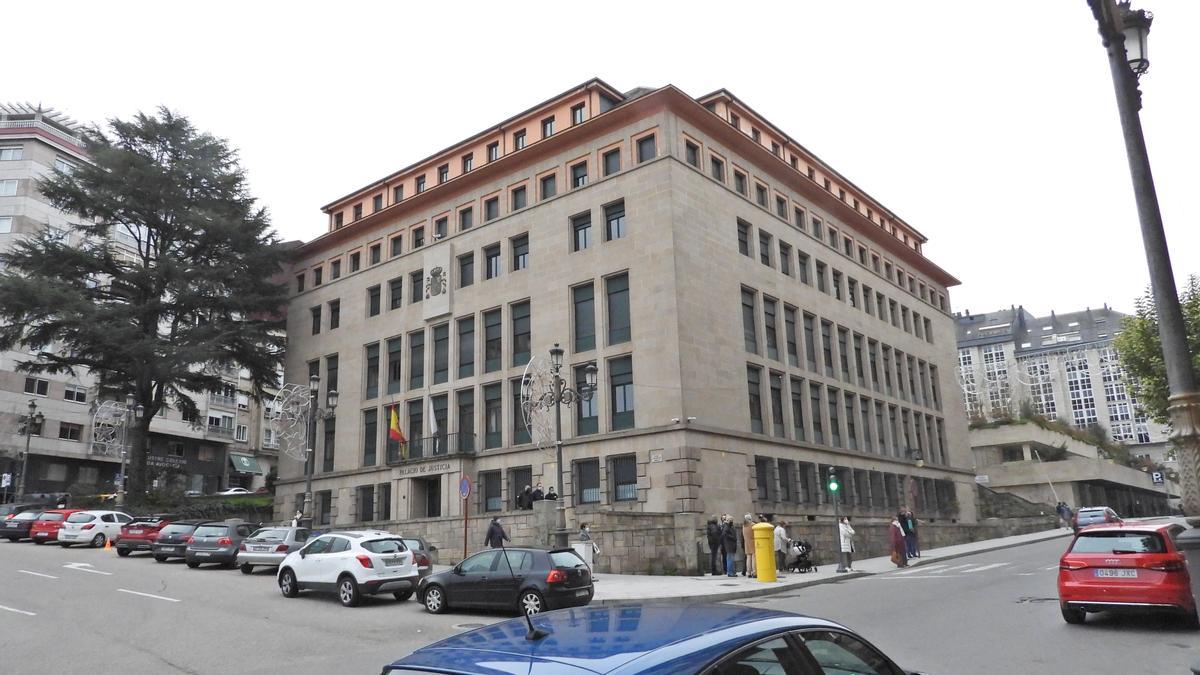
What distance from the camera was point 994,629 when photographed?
11680 mm

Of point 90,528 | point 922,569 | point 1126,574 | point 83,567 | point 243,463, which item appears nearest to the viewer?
point 1126,574

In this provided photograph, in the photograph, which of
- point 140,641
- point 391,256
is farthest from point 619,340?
point 140,641

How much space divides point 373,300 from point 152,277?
10.6 meters

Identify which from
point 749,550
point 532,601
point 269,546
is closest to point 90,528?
point 269,546

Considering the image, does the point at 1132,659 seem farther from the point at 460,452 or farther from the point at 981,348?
the point at 981,348

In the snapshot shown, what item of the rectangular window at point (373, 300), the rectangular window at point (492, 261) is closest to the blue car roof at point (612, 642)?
the rectangular window at point (492, 261)

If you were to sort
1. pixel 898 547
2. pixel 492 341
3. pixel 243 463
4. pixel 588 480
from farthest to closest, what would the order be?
pixel 243 463 → pixel 492 341 → pixel 588 480 → pixel 898 547

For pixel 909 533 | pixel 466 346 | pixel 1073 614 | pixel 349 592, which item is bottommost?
pixel 1073 614

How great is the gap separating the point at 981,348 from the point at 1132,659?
136 metres

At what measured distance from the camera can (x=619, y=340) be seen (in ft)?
106

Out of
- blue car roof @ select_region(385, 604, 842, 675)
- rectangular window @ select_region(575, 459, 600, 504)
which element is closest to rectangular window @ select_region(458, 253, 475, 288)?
rectangular window @ select_region(575, 459, 600, 504)

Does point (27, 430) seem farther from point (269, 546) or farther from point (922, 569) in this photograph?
point (922, 569)

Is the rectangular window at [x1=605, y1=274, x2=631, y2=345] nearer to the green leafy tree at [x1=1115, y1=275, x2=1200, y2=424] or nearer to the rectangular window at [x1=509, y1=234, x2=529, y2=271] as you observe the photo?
the rectangular window at [x1=509, y1=234, x2=529, y2=271]

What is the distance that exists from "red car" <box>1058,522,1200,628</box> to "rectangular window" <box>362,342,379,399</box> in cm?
3557
